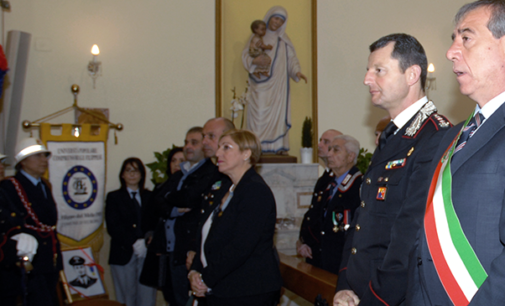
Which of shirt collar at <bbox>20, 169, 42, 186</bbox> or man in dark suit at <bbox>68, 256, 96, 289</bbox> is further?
man in dark suit at <bbox>68, 256, 96, 289</bbox>

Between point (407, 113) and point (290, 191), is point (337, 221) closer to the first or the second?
point (407, 113)

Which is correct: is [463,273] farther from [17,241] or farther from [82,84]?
[82,84]

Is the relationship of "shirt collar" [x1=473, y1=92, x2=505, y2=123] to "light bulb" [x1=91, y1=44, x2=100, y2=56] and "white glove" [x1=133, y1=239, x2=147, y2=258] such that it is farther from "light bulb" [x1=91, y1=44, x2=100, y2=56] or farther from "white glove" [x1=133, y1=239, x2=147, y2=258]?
"light bulb" [x1=91, y1=44, x2=100, y2=56]

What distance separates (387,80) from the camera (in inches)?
63.0

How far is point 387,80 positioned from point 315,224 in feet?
6.27

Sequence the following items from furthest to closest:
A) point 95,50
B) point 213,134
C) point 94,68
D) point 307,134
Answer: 1. point 307,134
2. point 94,68
3. point 95,50
4. point 213,134

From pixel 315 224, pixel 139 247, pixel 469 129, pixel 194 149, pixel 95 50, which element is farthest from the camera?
pixel 95 50

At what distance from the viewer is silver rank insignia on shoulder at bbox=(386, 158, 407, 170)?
4.96 feet

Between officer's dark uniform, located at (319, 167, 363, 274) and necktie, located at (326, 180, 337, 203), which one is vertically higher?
necktie, located at (326, 180, 337, 203)

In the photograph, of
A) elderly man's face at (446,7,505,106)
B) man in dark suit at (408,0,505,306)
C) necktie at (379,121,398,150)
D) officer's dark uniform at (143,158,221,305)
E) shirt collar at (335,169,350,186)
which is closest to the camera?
man in dark suit at (408,0,505,306)

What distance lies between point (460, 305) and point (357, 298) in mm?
559

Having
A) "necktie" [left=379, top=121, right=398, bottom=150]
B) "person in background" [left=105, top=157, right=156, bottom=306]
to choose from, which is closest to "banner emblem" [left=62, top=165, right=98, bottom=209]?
"person in background" [left=105, top=157, right=156, bottom=306]

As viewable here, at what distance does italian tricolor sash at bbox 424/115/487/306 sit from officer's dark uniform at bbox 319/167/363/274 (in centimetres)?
178

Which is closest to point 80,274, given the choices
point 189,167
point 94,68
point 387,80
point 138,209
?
point 138,209
